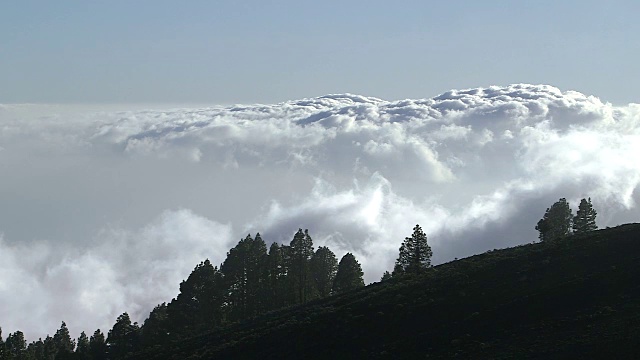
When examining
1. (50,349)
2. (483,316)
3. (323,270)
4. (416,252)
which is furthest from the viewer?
(50,349)

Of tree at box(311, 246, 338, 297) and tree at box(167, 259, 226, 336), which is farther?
tree at box(311, 246, 338, 297)

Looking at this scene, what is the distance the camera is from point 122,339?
390 ft

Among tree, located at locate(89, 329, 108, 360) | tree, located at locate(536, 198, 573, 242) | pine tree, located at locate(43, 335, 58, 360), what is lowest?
tree, located at locate(89, 329, 108, 360)

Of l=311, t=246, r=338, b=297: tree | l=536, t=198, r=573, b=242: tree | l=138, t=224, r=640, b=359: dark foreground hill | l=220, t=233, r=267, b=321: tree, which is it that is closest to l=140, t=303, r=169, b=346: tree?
l=220, t=233, r=267, b=321: tree

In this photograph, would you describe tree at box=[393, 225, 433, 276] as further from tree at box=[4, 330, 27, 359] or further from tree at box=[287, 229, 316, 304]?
tree at box=[4, 330, 27, 359]

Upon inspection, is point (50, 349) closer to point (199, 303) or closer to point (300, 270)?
point (199, 303)

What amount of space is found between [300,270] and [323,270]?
354 inches

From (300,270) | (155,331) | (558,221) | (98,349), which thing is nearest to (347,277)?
(300,270)

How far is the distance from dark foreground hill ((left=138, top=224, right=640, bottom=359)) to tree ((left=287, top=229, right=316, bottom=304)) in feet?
64.6

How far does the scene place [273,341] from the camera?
85688 millimetres

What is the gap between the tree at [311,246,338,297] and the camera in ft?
434

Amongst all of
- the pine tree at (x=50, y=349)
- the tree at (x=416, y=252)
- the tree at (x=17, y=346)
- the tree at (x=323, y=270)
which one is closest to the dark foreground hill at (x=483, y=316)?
the tree at (x=416, y=252)

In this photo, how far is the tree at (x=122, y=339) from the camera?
11750 centimetres

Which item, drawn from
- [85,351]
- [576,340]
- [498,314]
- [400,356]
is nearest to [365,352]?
[400,356]
